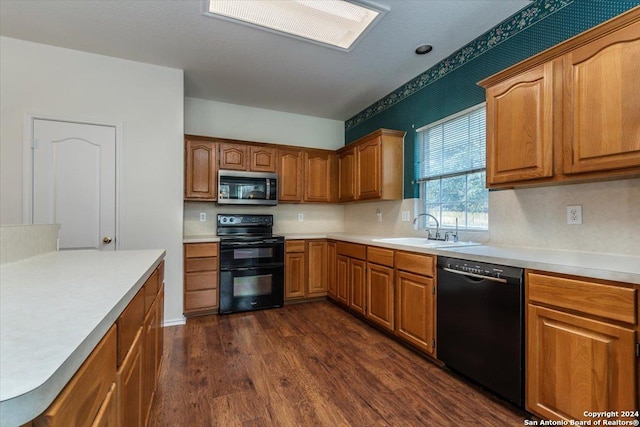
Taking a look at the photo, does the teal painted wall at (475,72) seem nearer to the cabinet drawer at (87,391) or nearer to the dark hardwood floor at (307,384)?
the dark hardwood floor at (307,384)

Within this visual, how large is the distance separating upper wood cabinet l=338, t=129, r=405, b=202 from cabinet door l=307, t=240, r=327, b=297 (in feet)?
2.78

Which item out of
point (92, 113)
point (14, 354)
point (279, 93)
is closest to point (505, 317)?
point (14, 354)

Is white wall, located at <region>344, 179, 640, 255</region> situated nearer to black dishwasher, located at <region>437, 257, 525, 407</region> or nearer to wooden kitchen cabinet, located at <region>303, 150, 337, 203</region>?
black dishwasher, located at <region>437, 257, 525, 407</region>

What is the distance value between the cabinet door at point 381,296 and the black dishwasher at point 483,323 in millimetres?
568

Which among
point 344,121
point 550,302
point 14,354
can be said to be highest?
point 344,121

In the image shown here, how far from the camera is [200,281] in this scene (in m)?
3.42

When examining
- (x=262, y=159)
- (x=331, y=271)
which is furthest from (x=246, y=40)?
(x=331, y=271)

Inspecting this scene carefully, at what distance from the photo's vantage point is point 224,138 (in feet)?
12.9

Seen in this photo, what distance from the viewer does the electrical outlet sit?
193cm

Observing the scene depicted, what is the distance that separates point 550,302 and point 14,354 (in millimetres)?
2006

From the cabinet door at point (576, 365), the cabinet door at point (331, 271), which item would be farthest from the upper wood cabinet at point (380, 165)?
the cabinet door at point (576, 365)

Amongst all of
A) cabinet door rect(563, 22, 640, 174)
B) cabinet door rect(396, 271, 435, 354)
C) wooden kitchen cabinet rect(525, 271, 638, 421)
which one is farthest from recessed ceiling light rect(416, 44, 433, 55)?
wooden kitchen cabinet rect(525, 271, 638, 421)

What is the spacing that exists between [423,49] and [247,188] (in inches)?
99.1

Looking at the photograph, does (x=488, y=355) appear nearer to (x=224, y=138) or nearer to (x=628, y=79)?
(x=628, y=79)
